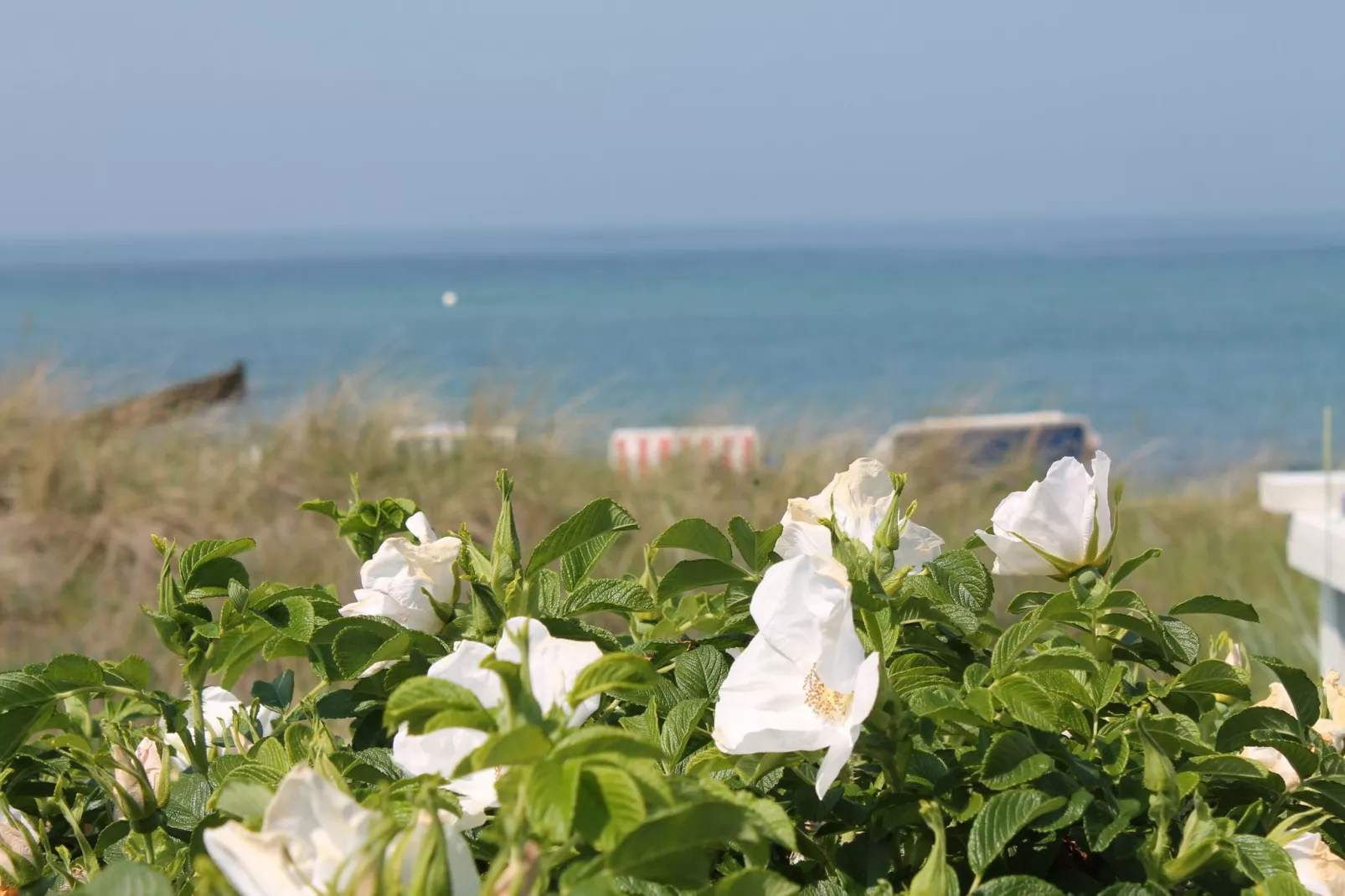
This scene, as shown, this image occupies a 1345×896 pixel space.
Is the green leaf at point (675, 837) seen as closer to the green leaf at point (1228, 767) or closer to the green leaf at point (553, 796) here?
the green leaf at point (553, 796)

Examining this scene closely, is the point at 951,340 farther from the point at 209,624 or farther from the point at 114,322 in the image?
the point at 209,624

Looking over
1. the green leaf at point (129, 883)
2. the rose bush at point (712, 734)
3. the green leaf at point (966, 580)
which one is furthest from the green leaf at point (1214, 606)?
the green leaf at point (129, 883)

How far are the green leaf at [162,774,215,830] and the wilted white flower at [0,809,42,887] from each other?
0.09 metres

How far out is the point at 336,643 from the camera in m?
0.75

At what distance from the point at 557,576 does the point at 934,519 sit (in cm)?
478

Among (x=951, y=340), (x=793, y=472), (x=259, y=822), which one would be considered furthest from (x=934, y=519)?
(x=951, y=340)

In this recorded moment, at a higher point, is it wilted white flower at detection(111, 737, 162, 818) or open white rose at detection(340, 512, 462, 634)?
open white rose at detection(340, 512, 462, 634)

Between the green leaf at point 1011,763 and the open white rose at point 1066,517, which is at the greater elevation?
the open white rose at point 1066,517

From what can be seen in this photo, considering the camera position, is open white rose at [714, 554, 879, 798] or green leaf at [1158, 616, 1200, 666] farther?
green leaf at [1158, 616, 1200, 666]

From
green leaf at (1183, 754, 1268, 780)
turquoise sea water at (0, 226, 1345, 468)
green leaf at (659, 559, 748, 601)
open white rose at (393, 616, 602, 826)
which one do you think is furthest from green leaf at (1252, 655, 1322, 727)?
turquoise sea water at (0, 226, 1345, 468)

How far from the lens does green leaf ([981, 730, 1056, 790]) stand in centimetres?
62

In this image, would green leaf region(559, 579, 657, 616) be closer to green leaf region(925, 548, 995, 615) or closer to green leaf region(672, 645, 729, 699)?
green leaf region(672, 645, 729, 699)

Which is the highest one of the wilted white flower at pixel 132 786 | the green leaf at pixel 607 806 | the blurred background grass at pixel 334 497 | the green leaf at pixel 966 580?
the green leaf at pixel 607 806

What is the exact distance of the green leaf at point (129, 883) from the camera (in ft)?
1.60
